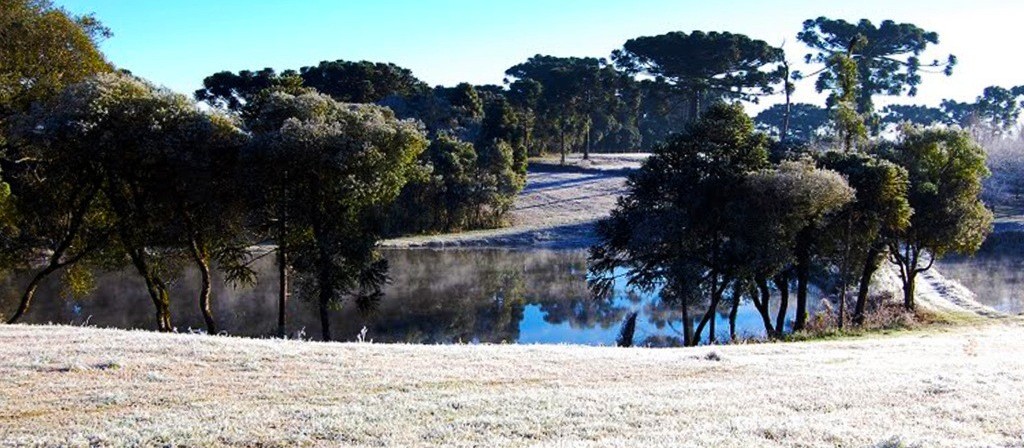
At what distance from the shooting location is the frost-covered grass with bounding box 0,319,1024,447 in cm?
975

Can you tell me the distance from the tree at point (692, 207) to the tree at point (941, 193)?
9.12 m

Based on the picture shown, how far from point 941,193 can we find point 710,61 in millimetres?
60228

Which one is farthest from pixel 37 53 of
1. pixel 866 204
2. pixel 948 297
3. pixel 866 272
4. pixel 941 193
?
pixel 948 297

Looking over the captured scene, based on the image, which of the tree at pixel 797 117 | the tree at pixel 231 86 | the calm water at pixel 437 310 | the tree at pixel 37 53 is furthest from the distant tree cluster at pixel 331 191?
the tree at pixel 797 117

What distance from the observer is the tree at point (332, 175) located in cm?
2714

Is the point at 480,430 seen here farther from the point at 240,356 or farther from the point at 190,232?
the point at 190,232

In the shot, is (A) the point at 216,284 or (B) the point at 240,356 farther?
(A) the point at 216,284

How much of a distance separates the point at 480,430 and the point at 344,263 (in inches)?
768

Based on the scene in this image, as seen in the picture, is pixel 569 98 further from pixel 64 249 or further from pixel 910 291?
pixel 64 249

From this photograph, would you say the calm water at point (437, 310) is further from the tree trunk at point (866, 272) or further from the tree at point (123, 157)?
the tree at point (123, 157)

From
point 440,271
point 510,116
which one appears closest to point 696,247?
point 440,271

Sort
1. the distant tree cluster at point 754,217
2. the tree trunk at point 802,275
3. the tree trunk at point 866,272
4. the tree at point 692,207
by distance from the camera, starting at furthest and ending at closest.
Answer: the tree trunk at point 866,272
the tree trunk at point 802,275
the tree at point 692,207
the distant tree cluster at point 754,217

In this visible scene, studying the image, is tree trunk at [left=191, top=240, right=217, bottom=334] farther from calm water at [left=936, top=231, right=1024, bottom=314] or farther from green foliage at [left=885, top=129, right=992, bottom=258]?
calm water at [left=936, top=231, right=1024, bottom=314]

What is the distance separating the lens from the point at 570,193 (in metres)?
85.9
